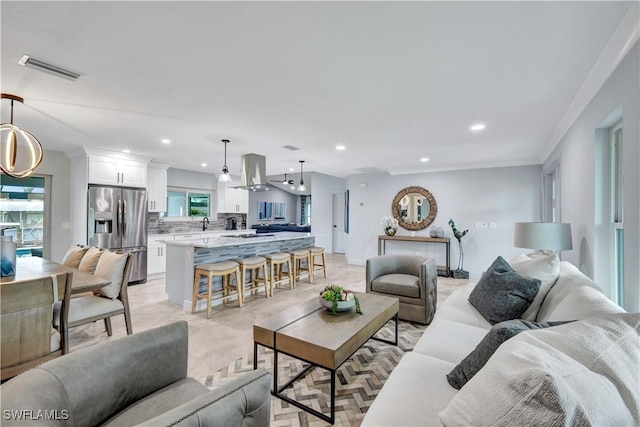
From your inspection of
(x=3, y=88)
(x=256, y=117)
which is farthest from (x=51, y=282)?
(x=256, y=117)

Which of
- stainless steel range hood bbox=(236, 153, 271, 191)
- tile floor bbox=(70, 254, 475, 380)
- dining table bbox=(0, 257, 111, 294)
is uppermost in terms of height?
stainless steel range hood bbox=(236, 153, 271, 191)

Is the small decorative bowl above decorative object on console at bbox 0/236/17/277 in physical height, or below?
below

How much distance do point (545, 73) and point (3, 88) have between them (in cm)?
445

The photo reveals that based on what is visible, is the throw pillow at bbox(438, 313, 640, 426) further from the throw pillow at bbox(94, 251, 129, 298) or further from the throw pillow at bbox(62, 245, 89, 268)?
the throw pillow at bbox(62, 245, 89, 268)

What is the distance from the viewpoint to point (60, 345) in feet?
6.37

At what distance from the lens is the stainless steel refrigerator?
4.57 meters

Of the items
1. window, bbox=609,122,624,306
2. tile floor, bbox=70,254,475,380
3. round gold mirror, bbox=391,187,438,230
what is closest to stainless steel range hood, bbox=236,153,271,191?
tile floor, bbox=70,254,475,380

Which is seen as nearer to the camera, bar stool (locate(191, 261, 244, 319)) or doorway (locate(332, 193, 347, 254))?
bar stool (locate(191, 261, 244, 319))

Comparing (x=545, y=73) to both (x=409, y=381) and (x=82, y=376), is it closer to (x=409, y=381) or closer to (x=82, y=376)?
(x=409, y=381)

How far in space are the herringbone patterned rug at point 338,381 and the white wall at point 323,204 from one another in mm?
5778

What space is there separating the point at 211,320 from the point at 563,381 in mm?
3411

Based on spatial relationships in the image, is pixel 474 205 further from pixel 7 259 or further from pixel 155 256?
pixel 7 259

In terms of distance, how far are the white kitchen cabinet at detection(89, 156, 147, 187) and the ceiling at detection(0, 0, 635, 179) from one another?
33.8 inches

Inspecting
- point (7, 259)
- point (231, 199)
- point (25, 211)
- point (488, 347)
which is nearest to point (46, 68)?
point (7, 259)
